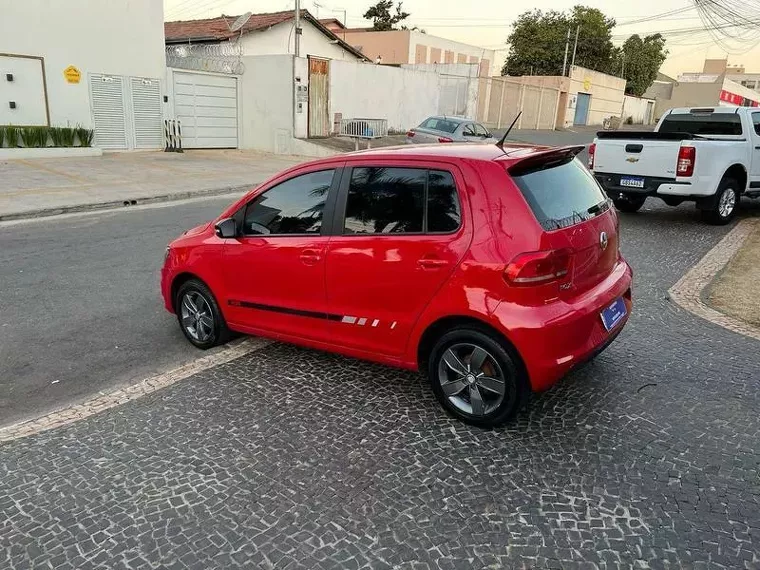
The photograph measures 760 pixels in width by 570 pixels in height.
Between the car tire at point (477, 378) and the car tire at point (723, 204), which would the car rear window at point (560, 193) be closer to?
the car tire at point (477, 378)

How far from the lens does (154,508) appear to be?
285 centimetres

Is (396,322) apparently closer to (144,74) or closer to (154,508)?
(154,508)

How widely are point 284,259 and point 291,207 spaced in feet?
1.22

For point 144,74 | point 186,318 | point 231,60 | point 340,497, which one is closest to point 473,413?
point 340,497

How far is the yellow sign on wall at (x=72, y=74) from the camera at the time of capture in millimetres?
17359

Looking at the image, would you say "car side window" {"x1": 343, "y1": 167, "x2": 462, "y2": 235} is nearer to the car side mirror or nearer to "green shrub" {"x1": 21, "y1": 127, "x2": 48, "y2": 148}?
the car side mirror

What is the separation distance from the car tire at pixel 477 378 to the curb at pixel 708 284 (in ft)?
9.41

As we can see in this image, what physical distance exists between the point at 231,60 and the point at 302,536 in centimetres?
2178

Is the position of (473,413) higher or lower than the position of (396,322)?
lower

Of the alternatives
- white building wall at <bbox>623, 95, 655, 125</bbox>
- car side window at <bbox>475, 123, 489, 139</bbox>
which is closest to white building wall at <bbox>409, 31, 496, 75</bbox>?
white building wall at <bbox>623, 95, 655, 125</bbox>

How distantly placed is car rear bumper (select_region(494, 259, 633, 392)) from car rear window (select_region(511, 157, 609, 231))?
468mm

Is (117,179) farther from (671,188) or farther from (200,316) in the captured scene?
(671,188)

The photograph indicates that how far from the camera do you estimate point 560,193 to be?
11.9ft

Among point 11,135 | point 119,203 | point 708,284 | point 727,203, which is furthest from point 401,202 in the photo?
point 11,135
